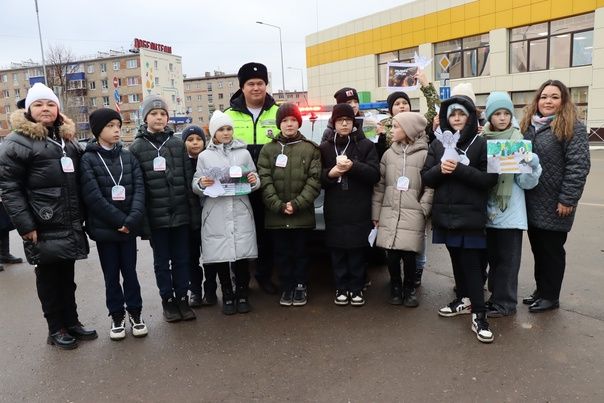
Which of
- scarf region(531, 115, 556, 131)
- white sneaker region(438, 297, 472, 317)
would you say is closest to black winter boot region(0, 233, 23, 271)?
white sneaker region(438, 297, 472, 317)

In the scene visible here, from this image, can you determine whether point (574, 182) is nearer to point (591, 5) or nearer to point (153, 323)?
point (153, 323)

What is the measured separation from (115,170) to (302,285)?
81.5 inches

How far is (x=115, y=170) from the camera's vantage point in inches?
153

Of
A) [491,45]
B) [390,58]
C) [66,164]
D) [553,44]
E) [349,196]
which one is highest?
[390,58]

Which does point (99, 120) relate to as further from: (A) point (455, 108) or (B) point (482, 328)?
(B) point (482, 328)

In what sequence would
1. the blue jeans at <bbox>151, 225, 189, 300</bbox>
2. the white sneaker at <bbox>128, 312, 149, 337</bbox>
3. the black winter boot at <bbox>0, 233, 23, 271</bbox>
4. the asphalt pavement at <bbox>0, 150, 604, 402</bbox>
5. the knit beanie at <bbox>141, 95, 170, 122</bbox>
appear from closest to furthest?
the asphalt pavement at <bbox>0, 150, 604, 402</bbox> < the white sneaker at <bbox>128, 312, 149, 337</bbox> < the knit beanie at <bbox>141, 95, 170, 122</bbox> < the blue jeans at <bbox>151, 225, 189, 300</bbox> < the black winter boot at <bbox>0, 233, 23, 271</bbox>

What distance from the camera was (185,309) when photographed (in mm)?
4395

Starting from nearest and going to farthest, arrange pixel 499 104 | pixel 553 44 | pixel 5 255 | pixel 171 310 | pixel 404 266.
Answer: pixel 499 104
pixel 171 310
pixel 404 266
pixel 5 255
pixel 553 44

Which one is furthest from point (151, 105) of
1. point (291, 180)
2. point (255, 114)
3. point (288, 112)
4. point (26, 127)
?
point (291, 180)

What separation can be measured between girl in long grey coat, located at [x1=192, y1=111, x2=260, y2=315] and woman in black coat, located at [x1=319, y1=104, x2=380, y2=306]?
72cm

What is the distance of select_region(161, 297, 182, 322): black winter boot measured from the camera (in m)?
4.32

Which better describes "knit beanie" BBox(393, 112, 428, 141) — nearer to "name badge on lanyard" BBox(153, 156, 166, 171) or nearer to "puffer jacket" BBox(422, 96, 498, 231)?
"puffer jacket" BBox(422, 96, 498, 231)

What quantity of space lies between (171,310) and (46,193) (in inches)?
59.8

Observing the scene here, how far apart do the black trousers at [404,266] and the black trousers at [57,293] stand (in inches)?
113
